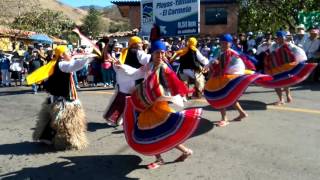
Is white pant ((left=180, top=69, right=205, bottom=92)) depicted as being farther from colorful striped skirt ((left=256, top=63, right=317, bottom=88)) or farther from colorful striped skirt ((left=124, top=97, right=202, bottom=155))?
colorful striped skirt ((left=124, top=97, right=202, bottom=155))

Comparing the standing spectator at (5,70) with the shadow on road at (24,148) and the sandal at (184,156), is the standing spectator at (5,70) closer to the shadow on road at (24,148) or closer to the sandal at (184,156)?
the shadow on road at (24,148)

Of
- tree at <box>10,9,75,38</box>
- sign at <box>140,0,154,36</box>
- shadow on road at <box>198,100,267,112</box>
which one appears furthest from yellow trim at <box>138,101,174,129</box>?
tree at <box>10,9,75,38</box>

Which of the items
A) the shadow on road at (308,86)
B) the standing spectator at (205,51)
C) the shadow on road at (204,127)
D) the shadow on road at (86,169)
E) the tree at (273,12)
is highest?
the tree at (273,12)

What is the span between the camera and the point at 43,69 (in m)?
7.81

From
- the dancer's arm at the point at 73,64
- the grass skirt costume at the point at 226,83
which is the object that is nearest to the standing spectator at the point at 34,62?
the grass skirt costume at the point at 226,83

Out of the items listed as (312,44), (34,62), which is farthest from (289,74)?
(34,62)

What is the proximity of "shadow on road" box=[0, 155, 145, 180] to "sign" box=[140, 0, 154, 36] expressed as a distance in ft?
38.0

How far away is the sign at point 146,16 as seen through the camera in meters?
18.6

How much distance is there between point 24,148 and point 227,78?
3.98 m

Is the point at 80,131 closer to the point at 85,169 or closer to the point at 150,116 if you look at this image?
the point at 85,169

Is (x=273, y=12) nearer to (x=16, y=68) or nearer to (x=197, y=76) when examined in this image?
(x=16, y=68)

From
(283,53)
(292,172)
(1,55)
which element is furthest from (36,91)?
(292,172)

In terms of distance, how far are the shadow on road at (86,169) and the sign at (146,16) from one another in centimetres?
1159

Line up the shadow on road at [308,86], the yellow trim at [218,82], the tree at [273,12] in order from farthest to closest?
the tree at [273,12] → the shadow on road at [308,86] → the yellow trim at [218,82]
